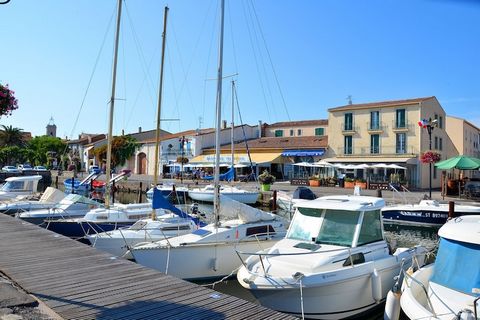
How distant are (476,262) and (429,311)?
4.16 feet

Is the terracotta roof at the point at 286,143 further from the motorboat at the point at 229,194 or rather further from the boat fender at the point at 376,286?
the boat fender at the point at 376,286

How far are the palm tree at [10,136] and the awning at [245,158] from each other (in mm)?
58524

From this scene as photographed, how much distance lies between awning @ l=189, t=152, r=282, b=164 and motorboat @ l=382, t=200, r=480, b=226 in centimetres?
2531

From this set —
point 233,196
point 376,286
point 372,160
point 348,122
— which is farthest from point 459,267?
point 348,122

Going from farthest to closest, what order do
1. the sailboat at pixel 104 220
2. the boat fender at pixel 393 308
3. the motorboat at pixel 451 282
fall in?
1. the sailboat at pixel 104 220
2. the boat fender at pixel 393 308
3. the motorboat at pixel 451 282

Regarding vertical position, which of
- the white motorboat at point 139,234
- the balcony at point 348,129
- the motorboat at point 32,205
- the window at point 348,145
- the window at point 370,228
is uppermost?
the balcony at point 348,129

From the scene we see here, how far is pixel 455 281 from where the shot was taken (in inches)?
278

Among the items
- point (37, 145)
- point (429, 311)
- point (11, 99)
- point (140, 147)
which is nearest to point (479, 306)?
point (429, 311)

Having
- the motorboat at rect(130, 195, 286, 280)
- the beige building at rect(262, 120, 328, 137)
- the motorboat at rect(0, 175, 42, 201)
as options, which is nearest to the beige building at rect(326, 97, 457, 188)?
the beige building at rect(262, 120, 328, 137)

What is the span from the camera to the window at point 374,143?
1718 inches

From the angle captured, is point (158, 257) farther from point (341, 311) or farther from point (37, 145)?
point (37, 145)

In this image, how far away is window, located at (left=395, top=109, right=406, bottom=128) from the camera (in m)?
42.0

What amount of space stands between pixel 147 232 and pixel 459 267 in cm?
961

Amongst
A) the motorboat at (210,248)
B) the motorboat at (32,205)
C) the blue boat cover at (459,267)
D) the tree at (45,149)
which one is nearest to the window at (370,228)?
the blue boat cover at (459,267)
